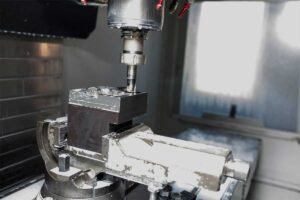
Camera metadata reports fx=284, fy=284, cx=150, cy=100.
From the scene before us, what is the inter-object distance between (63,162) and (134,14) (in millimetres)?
396

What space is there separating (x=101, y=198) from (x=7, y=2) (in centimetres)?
61

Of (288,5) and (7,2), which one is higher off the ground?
(288,5)

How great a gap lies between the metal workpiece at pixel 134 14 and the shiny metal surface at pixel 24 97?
0.42 m

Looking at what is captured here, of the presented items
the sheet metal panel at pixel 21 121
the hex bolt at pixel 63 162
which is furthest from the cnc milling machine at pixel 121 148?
the sheet metal panel at pixel 21 121

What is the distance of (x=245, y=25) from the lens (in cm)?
195

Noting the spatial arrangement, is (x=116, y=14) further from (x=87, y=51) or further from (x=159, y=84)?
(x=159, y=84)

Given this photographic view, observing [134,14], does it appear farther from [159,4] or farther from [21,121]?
[21,121]

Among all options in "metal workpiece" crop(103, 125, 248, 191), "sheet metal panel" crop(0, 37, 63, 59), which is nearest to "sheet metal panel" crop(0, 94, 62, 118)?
"sheet metal panel" crop(0, 37, 63, 59)

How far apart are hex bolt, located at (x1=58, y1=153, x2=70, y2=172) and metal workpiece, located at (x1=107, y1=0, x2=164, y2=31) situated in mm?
345

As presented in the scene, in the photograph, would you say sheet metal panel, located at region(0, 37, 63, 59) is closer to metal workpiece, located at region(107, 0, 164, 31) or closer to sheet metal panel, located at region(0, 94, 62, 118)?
sheet metal panel, located at region(0, 94, 62, 118)

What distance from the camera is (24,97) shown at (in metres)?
0.99

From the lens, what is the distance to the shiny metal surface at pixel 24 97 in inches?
36.2

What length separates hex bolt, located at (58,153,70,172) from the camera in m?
0.69

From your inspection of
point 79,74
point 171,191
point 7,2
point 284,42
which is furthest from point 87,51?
point 284,42
